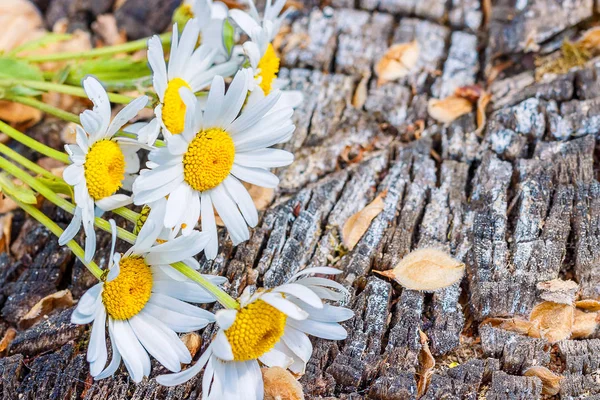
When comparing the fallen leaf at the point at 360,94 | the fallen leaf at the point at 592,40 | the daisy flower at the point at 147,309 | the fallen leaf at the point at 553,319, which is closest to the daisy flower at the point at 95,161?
the daisy flower at the point at 147,309

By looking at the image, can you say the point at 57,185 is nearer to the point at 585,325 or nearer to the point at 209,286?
the point at 209,286

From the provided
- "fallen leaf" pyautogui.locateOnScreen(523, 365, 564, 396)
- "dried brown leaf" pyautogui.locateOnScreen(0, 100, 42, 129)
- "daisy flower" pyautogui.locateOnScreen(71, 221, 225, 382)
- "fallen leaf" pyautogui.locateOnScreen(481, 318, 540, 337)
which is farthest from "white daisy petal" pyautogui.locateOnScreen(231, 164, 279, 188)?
"dried brown leaf" pyautogui.locateOnScreen(0, 100, 42, 129)

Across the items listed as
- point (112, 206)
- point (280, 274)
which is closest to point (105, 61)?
point (112, 206)

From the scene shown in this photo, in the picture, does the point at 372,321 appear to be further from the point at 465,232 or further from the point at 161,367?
the point at 161,367

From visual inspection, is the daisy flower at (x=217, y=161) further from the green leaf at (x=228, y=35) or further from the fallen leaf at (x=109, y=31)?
the fallen leaf at (x=109, y=31)

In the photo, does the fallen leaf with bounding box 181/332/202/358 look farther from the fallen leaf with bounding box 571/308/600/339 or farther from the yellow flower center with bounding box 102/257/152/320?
the fallen leaf with bounding box 571/308/600/339
